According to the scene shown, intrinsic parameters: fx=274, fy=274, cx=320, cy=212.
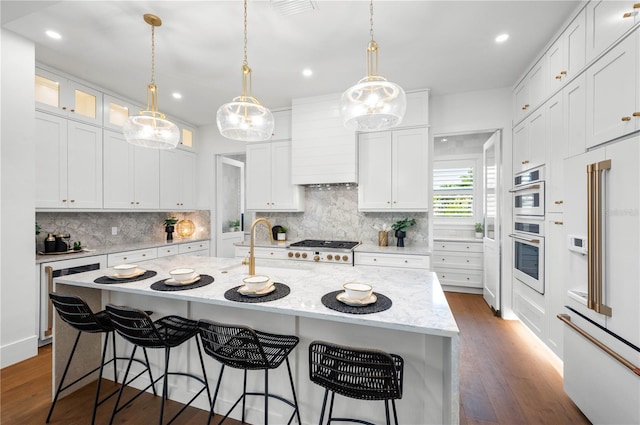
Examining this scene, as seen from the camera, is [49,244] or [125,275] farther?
[49,244]

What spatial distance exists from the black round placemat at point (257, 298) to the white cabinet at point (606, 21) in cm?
253

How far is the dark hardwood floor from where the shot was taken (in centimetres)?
181

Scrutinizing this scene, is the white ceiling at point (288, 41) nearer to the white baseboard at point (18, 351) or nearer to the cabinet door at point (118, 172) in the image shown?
the cabinet door at point (118, 172)

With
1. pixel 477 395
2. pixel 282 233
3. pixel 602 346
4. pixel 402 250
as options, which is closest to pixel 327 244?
pixel 282 233

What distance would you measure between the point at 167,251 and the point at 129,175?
3.85 feet

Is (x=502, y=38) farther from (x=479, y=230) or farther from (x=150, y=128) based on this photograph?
(x=479, y=230)

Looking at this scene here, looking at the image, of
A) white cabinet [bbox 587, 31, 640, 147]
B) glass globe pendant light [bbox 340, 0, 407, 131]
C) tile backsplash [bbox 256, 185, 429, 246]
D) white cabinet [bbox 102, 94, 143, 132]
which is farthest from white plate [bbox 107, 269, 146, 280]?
white cabinet [bbox 587, 31, 640, 147]

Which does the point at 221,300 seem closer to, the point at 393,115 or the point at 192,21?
the point at 393,115

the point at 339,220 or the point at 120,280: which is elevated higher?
the point at 339,220

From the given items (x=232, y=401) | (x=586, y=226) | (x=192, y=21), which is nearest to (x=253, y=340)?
(x=232, y=401)

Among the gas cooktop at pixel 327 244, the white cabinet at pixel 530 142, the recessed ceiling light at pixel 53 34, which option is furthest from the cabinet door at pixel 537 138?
the recessed ceiling light at pixel 53 34

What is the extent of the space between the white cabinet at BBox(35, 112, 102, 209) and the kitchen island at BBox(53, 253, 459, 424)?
1.49 meters

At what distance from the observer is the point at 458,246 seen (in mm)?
4617

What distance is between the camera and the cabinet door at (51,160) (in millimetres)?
2789
